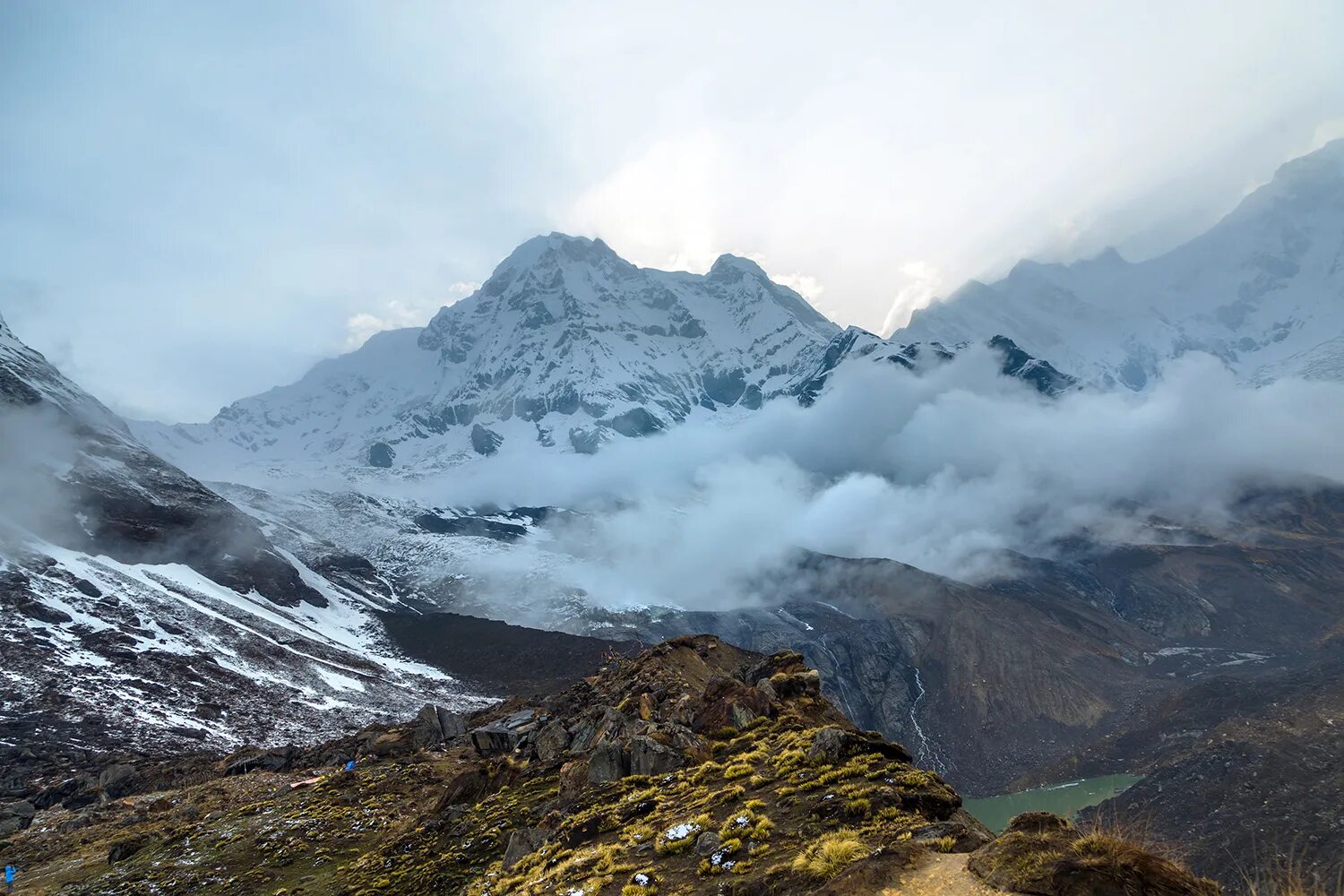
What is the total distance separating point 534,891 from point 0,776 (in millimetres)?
78567

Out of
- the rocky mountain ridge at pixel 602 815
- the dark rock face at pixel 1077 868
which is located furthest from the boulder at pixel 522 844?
the dark rock face at pixel 1077 868

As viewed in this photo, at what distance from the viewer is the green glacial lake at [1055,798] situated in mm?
169125

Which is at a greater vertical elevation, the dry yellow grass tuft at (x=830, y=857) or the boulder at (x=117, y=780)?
the dry yellow grass tuft at (x=830, y=857)

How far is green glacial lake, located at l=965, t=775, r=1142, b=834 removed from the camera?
169 metres

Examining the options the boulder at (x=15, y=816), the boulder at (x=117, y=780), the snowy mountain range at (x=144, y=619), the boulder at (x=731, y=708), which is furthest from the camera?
the snowy mountain range at (x=144, y=619)

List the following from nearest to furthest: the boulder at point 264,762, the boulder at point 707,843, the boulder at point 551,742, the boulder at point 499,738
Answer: the boulder at point 707,843, the boulder at point 551,742, the boulder at point 499,738, the boulder at point 264,762

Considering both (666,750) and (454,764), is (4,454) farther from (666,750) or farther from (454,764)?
(666,750)

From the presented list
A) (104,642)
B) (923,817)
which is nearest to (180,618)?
(104,642)

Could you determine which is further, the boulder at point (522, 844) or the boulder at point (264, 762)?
the boulder at point (264, 762)

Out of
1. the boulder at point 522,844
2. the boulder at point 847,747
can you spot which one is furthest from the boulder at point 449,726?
the boulder at point 847,747

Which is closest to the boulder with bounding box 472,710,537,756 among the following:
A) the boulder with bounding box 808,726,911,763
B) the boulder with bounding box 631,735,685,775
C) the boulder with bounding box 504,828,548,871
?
the boulder with bounding box 631,735,685,775

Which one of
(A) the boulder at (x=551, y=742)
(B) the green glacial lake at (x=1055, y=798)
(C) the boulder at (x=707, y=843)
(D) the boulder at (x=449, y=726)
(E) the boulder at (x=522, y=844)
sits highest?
(C) the boulder at (x=707, y=843)

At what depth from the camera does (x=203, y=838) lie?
34125mm

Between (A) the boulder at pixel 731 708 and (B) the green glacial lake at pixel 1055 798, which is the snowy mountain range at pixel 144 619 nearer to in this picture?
(A) the boulder at pixel 731 708
